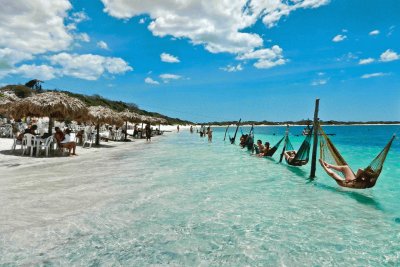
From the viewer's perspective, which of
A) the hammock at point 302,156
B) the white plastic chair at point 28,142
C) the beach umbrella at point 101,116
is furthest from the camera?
the beach umbrella at point 101,116

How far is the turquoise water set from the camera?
3.48 metres

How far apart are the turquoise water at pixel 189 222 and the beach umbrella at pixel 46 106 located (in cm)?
332

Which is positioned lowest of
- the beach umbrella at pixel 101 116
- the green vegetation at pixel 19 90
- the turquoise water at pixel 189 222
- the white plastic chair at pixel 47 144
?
the turquoise water at pixel 189 222

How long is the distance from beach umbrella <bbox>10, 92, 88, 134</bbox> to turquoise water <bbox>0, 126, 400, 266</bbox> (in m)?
3.32

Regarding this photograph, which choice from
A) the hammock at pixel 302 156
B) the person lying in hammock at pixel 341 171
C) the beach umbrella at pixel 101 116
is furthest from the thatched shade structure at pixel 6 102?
the person lying in hammock at pixel 341 171

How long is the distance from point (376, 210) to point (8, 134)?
17.5m

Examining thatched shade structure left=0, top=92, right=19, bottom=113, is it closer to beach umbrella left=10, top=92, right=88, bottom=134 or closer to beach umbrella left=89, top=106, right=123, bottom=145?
beach umbrella left=10, top=92, right=88, bottom=134

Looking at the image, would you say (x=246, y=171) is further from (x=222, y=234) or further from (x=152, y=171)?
(x=222, y=234)

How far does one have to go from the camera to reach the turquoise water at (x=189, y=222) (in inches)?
137

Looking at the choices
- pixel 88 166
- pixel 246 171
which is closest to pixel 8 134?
pixel 88 166

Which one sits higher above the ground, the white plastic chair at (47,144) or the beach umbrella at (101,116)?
the beach umbrella at (101,116)

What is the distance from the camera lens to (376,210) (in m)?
5.80

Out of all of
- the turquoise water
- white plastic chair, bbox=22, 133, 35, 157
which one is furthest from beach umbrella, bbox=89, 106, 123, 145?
the turquoise water

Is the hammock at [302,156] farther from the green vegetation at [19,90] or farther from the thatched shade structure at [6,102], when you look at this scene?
the green vegetation at [19,90]
